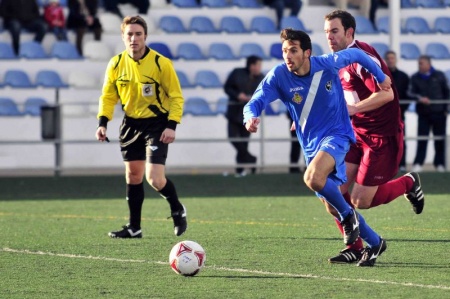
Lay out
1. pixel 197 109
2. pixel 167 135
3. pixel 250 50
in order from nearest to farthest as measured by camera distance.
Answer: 1. pixel 167 135
2. pixel 197 109
3. pixel 250 50

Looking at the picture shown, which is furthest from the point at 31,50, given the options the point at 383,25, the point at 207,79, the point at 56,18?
the point at 383,25

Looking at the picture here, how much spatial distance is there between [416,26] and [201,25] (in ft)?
16.3

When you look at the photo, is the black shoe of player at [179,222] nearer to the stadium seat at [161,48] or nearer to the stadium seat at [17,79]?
the stadium seat at [17,79]

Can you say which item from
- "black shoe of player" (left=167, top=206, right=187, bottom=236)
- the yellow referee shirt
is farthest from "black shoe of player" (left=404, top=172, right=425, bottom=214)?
the yellow referee shirt

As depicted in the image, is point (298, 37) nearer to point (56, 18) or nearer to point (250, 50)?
point (56, 18)

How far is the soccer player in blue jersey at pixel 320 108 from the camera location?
26.0ft

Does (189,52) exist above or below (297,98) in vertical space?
below

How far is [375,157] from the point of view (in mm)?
9195

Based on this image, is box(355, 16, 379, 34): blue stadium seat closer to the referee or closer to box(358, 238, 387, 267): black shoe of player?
the referee

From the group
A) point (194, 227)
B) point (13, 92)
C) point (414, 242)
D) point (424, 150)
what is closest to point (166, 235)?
point (194, 227)

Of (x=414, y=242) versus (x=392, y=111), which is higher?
(x=392, y=111)

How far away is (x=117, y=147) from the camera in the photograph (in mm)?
20453

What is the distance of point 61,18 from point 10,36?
1.07 meters

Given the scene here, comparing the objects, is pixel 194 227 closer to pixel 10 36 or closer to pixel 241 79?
pixel 241 79
